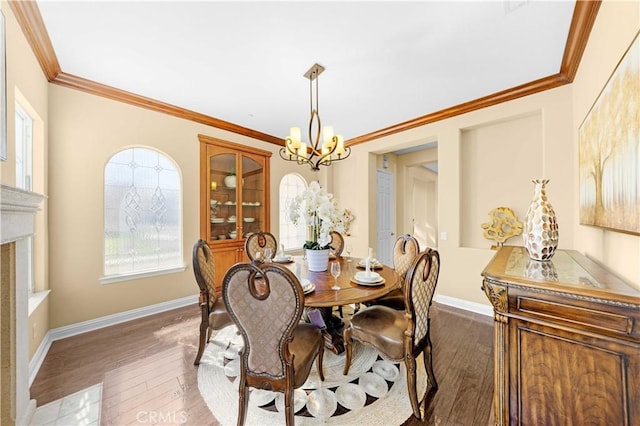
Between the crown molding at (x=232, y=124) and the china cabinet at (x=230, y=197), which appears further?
the china cabinet at (x=230, y=197)

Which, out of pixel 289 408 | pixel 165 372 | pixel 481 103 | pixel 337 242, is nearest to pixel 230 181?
pixel 337 242

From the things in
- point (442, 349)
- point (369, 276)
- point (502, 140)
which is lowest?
point (442, 349)

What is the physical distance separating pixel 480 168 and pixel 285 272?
338 centimetres

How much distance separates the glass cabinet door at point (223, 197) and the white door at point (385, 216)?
285cm

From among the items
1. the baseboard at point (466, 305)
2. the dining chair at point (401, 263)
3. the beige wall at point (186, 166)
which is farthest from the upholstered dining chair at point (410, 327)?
the baseboard at point (466, 305)

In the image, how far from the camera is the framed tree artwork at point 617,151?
3.46 ft

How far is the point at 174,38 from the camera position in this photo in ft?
6.49

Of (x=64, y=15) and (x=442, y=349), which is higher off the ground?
(x=64, y=15)

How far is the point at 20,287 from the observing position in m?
1.42

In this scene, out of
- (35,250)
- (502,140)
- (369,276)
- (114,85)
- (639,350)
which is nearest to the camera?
(639,350)

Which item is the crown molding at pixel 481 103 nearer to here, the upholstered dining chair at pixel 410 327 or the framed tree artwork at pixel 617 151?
the framed tree artwork at pixel 617 151

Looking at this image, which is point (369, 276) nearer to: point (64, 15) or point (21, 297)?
point (21, 297)

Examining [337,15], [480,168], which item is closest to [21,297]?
[337,15]

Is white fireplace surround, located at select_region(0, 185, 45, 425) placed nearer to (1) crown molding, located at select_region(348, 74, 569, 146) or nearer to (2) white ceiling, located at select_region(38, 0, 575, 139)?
(2) white ceiling, located at select_region(38, 0, 575, 139)
